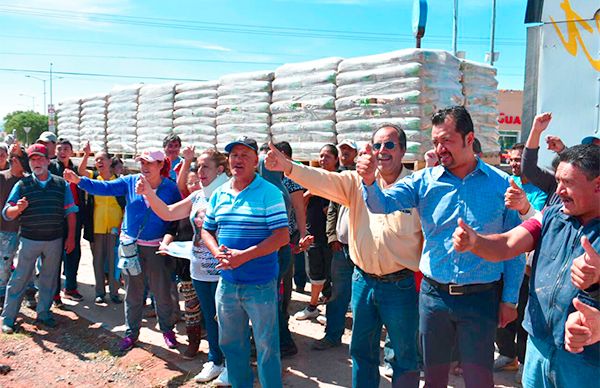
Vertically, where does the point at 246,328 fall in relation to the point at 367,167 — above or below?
below

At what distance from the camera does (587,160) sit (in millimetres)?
1953

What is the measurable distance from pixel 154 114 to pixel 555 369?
819 centimetres

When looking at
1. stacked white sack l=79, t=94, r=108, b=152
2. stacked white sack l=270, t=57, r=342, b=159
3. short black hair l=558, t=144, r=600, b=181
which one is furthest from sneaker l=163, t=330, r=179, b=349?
stacked white sack l=79, t=94, r=108, b=152

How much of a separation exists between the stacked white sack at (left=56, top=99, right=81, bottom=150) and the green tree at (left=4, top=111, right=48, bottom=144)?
5995 centimetres

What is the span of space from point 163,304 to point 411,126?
3155 millimetres

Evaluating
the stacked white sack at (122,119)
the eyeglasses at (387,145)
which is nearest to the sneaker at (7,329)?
the eyeglasses at (387,145)

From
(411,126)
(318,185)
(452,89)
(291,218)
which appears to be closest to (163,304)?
(291,218)

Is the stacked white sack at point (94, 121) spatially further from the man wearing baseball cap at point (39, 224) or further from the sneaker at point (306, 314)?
the sneaker at point (306, 314)

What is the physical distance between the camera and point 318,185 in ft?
9.93

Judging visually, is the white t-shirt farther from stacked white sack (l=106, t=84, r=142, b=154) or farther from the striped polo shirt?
stacked white sack (l=106, t=84, r=142, b=154)

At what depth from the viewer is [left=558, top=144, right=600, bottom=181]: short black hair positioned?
195 centimetres

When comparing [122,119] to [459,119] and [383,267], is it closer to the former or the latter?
[383,267]

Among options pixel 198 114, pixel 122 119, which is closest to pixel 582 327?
pixel 198 114

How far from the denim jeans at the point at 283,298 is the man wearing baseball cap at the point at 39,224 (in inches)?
98.8
